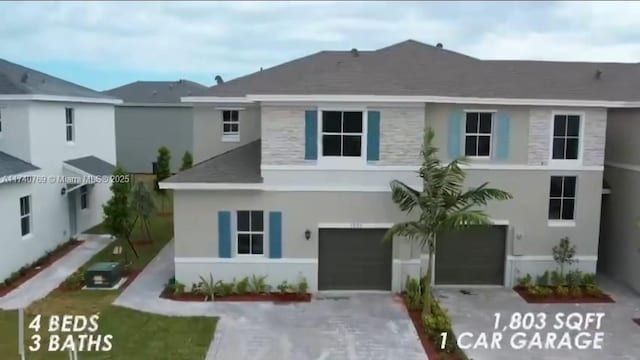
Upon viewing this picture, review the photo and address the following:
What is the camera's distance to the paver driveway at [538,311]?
37.9ft

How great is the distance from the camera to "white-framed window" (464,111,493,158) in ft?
51.2

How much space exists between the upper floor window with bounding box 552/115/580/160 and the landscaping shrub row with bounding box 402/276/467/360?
221 inches

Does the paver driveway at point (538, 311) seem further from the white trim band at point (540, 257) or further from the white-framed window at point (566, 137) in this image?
the white-framed window at point (566, 137)

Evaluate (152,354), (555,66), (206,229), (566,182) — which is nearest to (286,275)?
(206,229)

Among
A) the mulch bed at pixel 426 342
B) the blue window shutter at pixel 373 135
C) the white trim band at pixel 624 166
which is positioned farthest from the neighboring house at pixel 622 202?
the blue window shutter at pixel 373 135

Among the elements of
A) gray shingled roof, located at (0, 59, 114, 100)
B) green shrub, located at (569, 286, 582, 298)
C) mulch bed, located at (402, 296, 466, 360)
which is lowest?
mulch bed, located at (402, 296, 466, 360)

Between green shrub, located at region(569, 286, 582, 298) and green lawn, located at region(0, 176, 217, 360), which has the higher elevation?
green shrub, located at region(569, 286, 582, 298)

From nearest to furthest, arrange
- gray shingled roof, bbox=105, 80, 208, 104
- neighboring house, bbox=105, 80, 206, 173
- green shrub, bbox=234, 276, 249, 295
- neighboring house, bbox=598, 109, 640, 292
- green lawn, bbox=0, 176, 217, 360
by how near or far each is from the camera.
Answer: green lawn, bbox=0, 176, 217, 360 → green shrub, bbox=234, 276, 249, 295 → neighboring house, bbox=598, 109, 640, 292 → neighboring house, bbox=105, 80, 206, 173 → gray shingled roof, bbox=105, 80, 208, 104

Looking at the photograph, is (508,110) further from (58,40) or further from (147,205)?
(58,40)

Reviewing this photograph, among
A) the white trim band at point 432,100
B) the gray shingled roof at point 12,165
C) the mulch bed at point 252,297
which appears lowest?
the mulch bed at point 252,297

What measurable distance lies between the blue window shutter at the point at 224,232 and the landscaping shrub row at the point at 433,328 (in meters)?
4.98

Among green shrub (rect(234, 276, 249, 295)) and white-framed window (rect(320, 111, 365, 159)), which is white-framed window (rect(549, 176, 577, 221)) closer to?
white-framed window (rect(320, 111, 365, 159))

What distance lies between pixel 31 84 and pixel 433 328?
15.8 m

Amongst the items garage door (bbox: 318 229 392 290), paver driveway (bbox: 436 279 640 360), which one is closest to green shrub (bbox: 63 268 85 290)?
garage door (bbox: 318 229 392 290)
